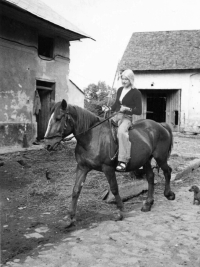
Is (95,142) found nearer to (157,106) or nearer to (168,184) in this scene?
(168,184)

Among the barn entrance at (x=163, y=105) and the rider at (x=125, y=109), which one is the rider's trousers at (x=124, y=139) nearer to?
the rider at (x=125, y=109)

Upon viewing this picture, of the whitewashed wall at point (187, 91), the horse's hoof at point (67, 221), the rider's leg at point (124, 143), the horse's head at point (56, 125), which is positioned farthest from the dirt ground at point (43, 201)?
the whitewashed wall at point (187, 91)

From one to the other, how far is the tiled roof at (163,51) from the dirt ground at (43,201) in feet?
51.0

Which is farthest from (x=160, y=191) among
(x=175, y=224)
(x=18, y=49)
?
(x=18, y=49)

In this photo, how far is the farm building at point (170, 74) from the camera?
23594mm

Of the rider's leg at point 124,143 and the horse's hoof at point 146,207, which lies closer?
the rider's leg at point 124,143

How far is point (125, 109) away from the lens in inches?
200

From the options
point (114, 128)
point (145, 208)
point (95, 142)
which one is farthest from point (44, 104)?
point (95, 142)

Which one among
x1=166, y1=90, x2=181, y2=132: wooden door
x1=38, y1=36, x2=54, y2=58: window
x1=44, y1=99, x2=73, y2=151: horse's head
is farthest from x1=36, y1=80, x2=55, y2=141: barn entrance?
x1=166, y1=90, x2=181, y2=132: wooden door

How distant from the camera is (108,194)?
5906 mm

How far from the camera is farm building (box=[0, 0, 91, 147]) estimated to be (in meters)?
11.8

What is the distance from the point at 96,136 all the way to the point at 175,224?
5.87 ft

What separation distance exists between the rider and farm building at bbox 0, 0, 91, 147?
22.0 feet

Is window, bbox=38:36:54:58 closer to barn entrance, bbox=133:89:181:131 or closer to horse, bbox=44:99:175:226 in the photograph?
horse, bbox=44:99:175:226
